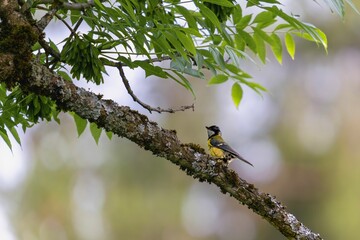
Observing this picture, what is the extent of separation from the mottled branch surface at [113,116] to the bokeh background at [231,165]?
32.1ft

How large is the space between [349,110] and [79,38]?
12.5 metres

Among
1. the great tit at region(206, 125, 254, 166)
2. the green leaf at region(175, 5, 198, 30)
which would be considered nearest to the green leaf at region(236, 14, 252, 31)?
the green leaf at region(175, 5, 198, 30)

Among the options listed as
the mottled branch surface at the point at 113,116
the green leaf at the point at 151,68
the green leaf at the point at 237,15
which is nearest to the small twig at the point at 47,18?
the mottled branch surface at the point at 113,116

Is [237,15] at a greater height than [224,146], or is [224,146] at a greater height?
[237,15]

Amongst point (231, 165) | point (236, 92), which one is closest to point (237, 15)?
point (236, 92)

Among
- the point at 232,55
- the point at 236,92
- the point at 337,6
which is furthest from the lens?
the point at 236,92

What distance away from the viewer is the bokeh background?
1351cm

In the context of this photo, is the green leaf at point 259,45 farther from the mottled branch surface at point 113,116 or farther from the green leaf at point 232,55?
the mottled branch surface at point 113,116

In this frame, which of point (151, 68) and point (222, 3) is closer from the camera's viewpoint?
point (222, 3)

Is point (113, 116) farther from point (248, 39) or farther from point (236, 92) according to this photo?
point (236, 92)

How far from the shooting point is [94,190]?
14.1m

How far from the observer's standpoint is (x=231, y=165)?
537 inches

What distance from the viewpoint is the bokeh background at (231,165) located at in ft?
44.3

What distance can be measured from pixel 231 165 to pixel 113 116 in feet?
36.9
